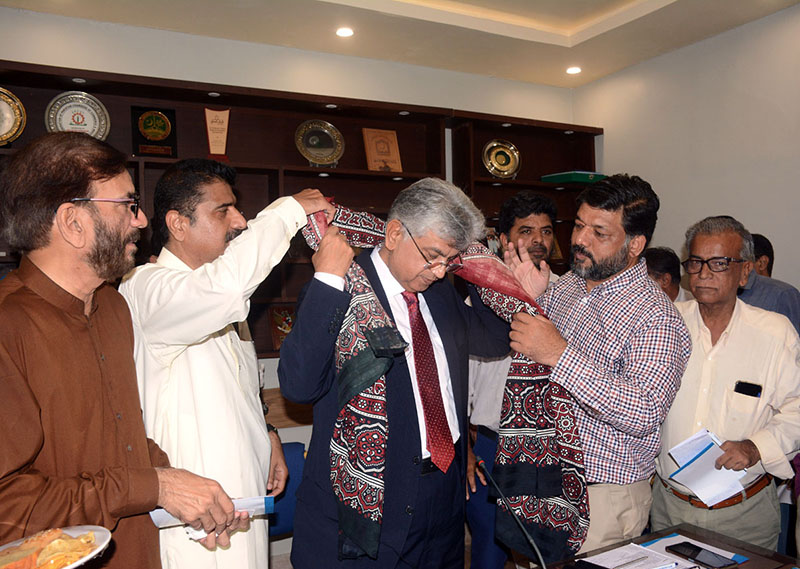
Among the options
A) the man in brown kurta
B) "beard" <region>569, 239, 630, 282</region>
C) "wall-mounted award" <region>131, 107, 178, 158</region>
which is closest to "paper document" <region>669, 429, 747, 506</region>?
"beard" <region>569, 239, 630, 282</region>

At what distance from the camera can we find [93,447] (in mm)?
1464

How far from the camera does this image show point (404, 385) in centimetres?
182

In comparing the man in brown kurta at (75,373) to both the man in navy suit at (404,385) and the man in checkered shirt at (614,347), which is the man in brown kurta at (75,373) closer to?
the man in navy suit at (404,385)

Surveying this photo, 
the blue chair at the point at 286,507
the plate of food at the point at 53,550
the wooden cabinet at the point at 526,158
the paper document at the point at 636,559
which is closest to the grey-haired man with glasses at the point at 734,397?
the paper document at the point at 636,559

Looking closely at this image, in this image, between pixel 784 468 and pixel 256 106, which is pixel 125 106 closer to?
pixel 256 106

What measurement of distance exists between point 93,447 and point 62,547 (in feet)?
1.25

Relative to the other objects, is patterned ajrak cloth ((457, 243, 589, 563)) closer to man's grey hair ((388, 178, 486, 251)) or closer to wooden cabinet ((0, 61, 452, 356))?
man's grey hair ((388, 178, 486, 251))

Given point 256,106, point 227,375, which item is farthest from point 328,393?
point 256,106

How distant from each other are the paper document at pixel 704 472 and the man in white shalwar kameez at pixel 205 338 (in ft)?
4.69

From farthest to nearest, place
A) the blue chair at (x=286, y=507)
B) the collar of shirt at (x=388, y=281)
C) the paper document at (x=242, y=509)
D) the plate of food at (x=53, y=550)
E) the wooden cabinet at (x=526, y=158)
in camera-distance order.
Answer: the wooden cabinet at (x=526, y=158) → the blue chair at (x=286, y=507) → the collar of shirt at (x=388, y=281) → the paper document at (x=242, y=509) → the plate of food at (x=53, y=550)

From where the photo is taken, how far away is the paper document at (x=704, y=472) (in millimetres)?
2053

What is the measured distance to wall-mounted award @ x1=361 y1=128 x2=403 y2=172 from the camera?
15.1 feet

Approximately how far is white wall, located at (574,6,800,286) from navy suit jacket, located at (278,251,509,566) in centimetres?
326

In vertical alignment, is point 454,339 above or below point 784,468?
above
